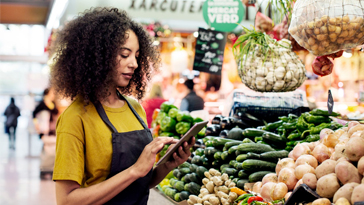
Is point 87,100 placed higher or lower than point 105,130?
higher

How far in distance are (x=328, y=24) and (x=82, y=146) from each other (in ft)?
4.30

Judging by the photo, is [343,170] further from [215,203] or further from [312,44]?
[215,203]

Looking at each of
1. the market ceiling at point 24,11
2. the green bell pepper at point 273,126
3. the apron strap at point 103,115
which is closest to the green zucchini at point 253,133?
the green bell pepper at point 273,126

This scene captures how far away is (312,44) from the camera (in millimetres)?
1789

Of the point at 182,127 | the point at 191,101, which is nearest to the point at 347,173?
the point at 182,127

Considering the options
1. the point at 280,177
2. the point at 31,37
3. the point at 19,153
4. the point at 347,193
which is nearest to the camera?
the point at 347,193

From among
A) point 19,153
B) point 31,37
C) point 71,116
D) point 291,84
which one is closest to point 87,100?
point 71,116

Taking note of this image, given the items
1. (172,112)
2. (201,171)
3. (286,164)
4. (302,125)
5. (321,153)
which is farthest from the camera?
(172,112)

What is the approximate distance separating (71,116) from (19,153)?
11.3m

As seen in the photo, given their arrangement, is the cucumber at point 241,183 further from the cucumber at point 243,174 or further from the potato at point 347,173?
the potato at point 347,173

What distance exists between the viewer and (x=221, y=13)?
4.81 meters

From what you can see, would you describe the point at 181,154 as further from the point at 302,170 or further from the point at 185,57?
the point at 185,57

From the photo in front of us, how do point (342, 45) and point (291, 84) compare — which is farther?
point (291, 84)

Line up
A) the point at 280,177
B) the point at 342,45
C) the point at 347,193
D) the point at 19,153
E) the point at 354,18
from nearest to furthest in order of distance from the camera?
the point at 347,193, the point at 354,18, the point at 342,45, the point at 280,177, the point at 19,153
